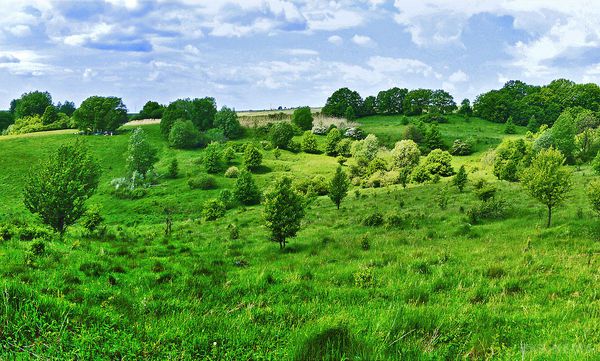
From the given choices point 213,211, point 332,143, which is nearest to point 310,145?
point 332,143

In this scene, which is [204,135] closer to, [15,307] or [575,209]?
[575,209]

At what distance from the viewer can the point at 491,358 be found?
409 cm

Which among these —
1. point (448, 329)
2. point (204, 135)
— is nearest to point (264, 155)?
point (204, 135)

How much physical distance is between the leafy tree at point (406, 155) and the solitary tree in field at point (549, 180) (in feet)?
171

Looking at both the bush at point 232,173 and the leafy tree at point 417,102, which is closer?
the bush at point 232,173

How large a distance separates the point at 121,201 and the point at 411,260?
58645 mm

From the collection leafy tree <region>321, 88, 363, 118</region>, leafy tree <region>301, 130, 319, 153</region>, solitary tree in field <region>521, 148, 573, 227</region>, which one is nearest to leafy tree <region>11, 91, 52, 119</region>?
leafy tree <region>301, 130, 319, 153</region>

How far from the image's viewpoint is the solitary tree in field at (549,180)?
2452cm

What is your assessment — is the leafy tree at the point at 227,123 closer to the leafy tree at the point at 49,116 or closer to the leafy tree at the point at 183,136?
the leafy tree at the point at 183,136

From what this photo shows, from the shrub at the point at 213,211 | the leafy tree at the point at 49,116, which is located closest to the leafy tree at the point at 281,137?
the shrub at the point at 213,211

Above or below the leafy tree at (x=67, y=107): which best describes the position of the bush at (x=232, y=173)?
below

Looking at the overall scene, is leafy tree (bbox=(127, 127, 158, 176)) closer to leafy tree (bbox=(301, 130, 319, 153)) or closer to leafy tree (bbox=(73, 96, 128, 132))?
leafy tree (bbox=(73, 96, 128, 132))

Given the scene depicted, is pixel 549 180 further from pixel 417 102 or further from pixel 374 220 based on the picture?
pixel 417 102

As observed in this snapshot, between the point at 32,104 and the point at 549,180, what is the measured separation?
155855mm
